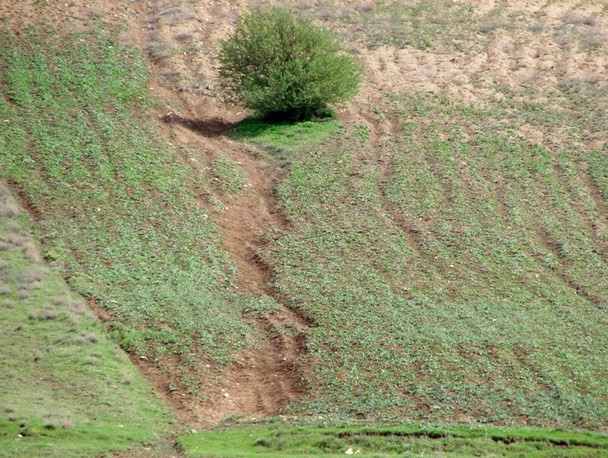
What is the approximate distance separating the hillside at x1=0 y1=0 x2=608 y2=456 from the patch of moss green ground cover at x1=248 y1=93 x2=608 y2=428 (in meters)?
0.08

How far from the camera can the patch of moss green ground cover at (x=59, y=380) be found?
18322 millimetres

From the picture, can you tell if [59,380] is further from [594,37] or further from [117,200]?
[594,37]

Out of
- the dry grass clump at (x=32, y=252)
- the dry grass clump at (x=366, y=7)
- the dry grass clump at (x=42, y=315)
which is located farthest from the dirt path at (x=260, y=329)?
the dry grass clump at (x=366, y=7)

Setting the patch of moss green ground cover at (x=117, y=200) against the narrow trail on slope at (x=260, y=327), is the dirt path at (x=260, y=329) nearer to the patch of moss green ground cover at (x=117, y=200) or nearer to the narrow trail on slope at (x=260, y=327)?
the narrow trail on slope at (x=260, y=327)

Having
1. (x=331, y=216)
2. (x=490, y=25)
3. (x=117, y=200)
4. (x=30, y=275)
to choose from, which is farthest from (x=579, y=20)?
(x=30, y=275)

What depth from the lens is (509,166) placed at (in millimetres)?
36125

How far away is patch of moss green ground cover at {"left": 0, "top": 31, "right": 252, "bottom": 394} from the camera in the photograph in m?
24.5

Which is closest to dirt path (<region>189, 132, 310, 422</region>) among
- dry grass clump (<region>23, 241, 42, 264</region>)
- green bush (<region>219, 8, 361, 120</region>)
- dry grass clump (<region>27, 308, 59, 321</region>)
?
green bush (<region>219, 8, 361, 120</region>)

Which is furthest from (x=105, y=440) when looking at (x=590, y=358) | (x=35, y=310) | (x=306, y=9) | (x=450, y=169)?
(x=306, y=9)

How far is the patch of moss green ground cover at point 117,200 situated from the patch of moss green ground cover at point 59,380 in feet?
3.32

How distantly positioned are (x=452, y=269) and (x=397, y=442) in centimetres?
1090

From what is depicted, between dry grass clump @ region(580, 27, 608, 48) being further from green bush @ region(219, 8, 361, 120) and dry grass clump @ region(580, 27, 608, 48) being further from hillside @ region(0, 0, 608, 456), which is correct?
green bush @ region(219, 8, 361, 120)

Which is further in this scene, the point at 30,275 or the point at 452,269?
the point at 452,269

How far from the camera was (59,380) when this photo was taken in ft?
68.6
